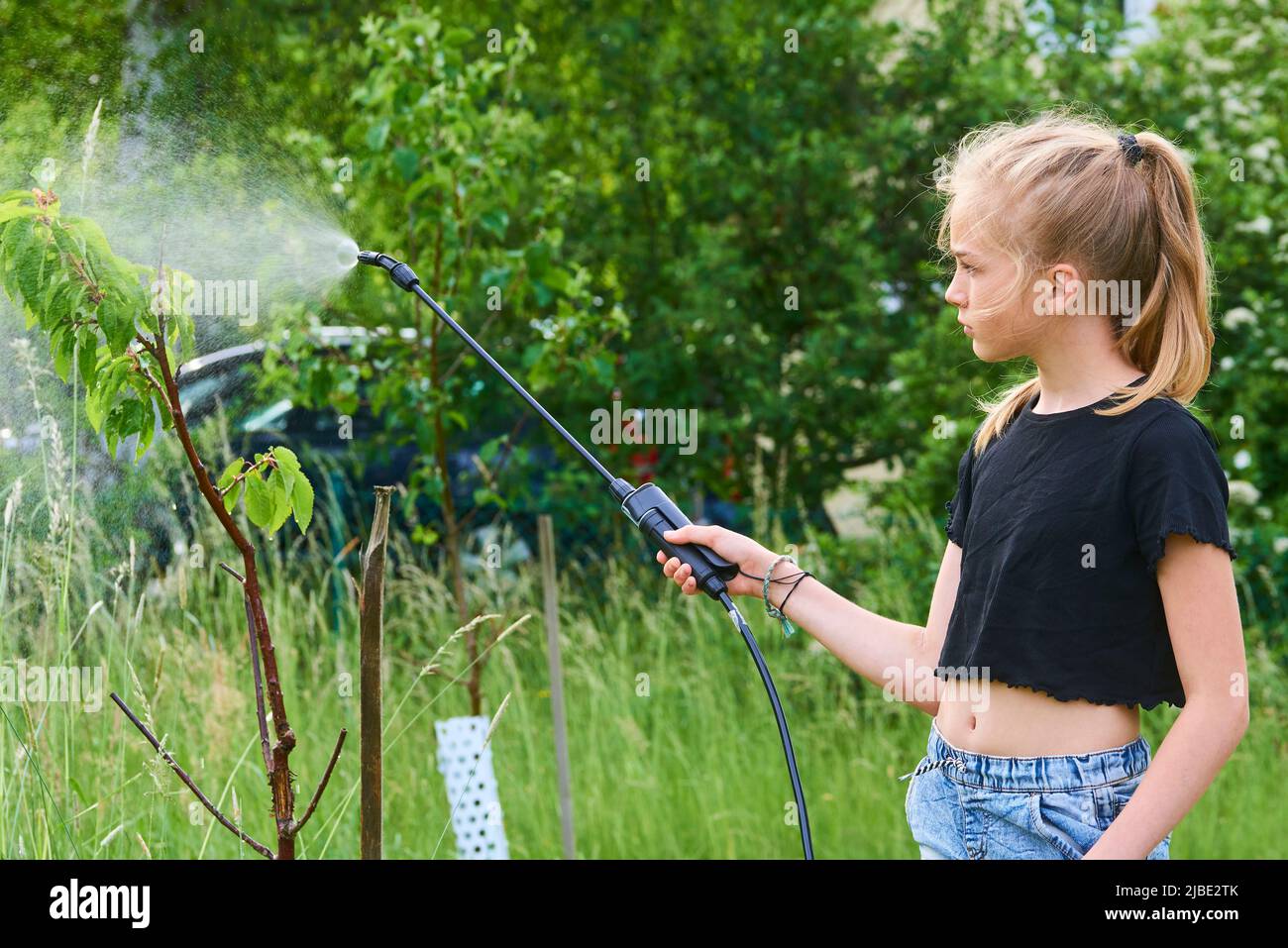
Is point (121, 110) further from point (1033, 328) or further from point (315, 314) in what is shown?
point (1033, 328)

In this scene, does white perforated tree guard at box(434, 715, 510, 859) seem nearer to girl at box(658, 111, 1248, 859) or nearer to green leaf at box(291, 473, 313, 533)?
girl at box(658, 111, 1248, 859)

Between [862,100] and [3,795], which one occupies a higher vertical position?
[862,100]

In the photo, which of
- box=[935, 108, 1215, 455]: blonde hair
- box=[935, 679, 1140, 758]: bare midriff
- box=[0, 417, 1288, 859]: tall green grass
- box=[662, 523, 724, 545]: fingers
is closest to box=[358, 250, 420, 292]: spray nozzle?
box=[662, 523, 724, 545]: fingers

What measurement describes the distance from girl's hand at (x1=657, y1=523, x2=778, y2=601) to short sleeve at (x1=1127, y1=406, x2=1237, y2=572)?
517 millimetres

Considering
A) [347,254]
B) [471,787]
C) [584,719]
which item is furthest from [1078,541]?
[584,719]

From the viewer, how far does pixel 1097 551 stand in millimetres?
1492

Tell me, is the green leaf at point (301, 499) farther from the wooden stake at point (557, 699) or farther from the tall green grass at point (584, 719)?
the wooden stake at point (557, 699)

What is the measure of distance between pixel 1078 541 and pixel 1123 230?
414 millimetres

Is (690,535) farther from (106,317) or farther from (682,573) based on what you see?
(106,317)

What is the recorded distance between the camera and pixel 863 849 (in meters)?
3.52

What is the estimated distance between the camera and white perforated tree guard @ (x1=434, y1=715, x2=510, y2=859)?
2.97m

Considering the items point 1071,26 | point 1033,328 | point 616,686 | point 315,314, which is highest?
point 1071,26
